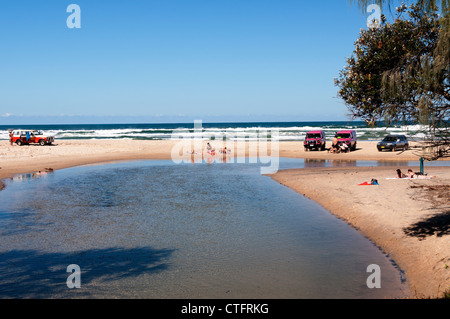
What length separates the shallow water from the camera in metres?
8.76

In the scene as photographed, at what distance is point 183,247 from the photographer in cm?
1166

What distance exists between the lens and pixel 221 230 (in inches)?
530

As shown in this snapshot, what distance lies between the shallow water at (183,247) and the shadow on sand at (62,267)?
0.08 feet

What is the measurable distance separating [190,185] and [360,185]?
373 inches

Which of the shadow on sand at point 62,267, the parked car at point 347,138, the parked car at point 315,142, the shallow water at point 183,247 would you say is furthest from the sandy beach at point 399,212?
the parked car at point 315,142

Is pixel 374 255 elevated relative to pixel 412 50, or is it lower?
lower

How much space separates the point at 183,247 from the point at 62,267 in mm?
3273

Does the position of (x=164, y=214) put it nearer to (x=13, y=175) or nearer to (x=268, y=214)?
(x=268, y=214)

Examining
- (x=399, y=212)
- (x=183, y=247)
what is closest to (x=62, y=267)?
(x=183, y=247)

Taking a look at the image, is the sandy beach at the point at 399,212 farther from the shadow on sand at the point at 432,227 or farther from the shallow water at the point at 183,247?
the shallow water at the point at 183,247

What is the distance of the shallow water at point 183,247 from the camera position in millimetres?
8758

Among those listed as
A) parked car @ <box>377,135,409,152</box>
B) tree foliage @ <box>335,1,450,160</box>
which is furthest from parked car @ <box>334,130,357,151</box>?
tree foliage @ <box>335,1,450,160</box>

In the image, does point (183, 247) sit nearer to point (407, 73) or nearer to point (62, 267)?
point (62, 267)

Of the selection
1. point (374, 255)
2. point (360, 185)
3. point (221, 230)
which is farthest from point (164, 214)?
point (360, 185)
